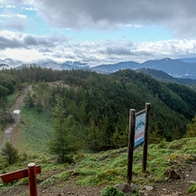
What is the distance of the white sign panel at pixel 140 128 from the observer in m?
8.69

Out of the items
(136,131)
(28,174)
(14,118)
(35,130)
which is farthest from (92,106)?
(28,174)

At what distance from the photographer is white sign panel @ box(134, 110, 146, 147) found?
869 cm

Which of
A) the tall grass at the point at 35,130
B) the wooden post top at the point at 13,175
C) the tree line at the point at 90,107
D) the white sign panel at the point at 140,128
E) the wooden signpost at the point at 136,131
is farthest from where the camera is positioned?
the tree line at the point at 90,107

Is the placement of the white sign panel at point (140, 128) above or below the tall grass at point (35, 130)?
above

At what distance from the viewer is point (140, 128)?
8.98m

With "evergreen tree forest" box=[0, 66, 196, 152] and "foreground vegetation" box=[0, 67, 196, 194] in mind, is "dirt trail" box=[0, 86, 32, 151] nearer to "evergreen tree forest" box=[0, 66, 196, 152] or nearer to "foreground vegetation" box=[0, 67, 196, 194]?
"foreground vegetation" box=[0, 67, 196, 194]

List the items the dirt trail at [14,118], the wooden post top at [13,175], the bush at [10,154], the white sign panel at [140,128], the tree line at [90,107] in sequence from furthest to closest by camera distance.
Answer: the tree line at [90,107]
the dirt trail at [14,118]
the bush at [10,154]
the white sign panel at [140,128]
the wooden post top at [13,175]

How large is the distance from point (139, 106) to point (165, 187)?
363 ft

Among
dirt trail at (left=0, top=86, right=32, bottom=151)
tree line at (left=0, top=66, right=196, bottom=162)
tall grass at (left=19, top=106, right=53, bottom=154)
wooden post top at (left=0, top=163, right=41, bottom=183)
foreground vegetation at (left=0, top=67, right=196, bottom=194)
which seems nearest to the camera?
wooden post top at (left=0, top=163, right=41, bottom=183)

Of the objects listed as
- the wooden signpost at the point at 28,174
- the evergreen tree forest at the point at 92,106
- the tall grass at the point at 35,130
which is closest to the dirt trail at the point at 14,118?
the tall grass at the point at 35,130

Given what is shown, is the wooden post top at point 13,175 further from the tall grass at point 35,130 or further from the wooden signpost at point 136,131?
the tall grass at point 35,130

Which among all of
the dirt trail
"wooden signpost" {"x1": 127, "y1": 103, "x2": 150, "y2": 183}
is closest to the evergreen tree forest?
the dirt trail

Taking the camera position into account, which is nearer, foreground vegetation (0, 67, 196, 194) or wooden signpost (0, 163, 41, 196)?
wooden signpost (0, 163, 41, 196)

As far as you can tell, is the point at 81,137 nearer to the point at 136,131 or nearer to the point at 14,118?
the point at 14,118
